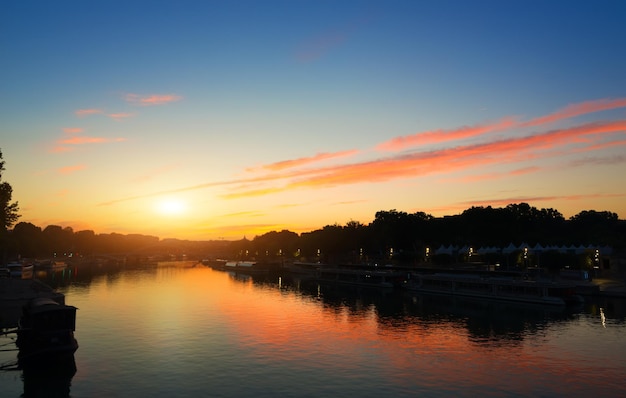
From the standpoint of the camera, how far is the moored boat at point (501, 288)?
99688 mm

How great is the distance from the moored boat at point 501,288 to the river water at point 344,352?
4514 millimetres

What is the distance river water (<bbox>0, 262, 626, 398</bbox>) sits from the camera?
46.3 m

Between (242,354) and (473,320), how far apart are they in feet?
153

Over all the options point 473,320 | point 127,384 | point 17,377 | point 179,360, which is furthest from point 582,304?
point 17,377

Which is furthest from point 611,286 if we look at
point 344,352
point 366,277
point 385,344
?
point 344,352

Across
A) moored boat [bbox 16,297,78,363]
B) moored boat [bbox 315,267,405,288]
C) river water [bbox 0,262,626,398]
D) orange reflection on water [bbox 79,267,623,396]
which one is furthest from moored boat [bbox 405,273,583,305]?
moored boat [bbox 16,297,78,363]

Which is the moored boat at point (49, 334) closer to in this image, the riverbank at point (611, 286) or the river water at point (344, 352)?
the river water at point (344, 352)

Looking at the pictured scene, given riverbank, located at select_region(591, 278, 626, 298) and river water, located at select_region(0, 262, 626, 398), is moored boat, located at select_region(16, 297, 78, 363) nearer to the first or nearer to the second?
river water, located at select_region(0, 262, 626, 398)

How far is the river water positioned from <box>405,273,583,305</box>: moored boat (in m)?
4.51

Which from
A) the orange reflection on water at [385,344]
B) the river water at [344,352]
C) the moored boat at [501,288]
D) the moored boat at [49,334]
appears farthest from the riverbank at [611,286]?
the moored boat at [49,334]

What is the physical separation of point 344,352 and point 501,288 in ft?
215

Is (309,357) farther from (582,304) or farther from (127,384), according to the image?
(582,304)

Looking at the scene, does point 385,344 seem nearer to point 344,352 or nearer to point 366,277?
point 344,352

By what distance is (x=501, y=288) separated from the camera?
11275 centimetres
